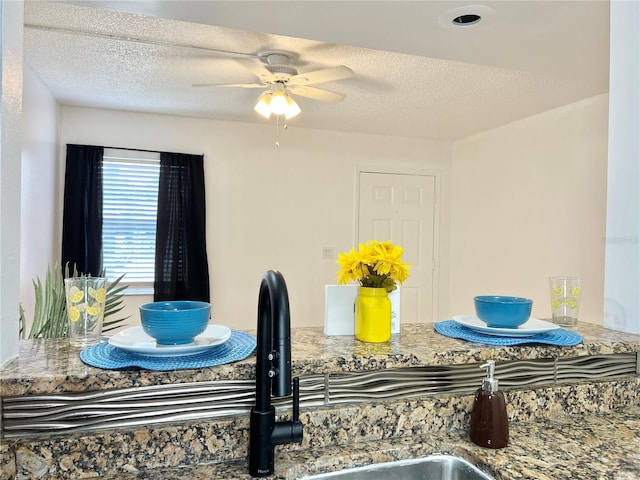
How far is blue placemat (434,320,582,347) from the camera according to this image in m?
1.18

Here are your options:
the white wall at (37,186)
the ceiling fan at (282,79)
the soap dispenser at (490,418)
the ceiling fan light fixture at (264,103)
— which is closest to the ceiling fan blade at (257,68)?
the ceiling fan at (282,79)

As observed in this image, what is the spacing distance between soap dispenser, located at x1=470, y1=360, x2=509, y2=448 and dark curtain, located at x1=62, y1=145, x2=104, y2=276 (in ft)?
11.9

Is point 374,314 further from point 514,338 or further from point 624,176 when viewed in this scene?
point 624,176

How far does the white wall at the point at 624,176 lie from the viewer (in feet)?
4.53

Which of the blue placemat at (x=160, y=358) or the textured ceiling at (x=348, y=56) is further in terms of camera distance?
the textured ceiling at (x=348, y=56)

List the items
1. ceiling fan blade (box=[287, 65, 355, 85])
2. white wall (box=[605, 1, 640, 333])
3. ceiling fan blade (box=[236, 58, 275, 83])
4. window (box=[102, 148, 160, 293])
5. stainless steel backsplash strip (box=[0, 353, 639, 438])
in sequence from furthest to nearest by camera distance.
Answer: window (box=[102, 148, 160, 293]), ceiling fan blade (box=[236, 58, 275, 83]), ceiling fan blade (box=[287, 65, 355, 85]), white wall (box=[605, 1, 640, 333]), stainless steel backsplash strip (box=[0, 353, 639, 438])

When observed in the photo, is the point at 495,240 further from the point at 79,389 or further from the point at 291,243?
the point at 79,389

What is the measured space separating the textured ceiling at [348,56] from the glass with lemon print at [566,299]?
96 centimetres

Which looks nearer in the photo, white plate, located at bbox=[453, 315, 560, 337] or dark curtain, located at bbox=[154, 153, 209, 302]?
Answer: white plate, located at bbox=[453, 315, 560, 337]

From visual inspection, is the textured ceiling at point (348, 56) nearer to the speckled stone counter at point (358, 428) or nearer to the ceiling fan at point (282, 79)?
the ceiling fan at point (282, 79)

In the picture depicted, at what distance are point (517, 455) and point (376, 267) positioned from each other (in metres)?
0.52

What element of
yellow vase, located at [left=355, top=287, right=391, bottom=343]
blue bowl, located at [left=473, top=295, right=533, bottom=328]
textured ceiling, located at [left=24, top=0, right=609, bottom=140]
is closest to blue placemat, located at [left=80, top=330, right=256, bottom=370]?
yellow vase, located at [left=355, top=287, right=391, bottom=343]

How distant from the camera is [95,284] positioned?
106cm

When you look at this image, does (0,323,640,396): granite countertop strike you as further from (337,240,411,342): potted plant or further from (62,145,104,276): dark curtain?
(62,145,104,276): dark curtain
